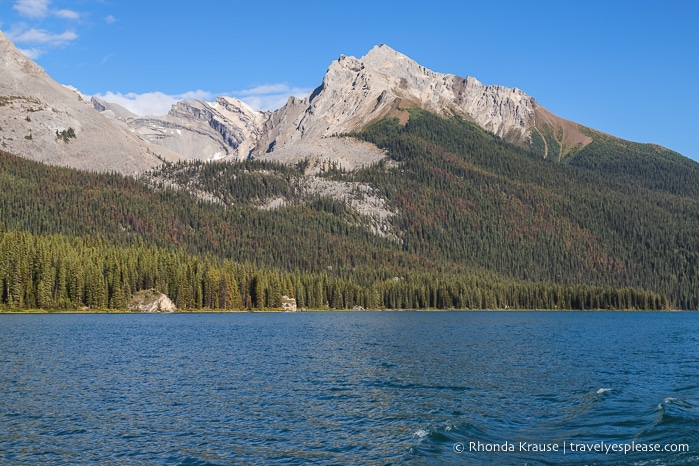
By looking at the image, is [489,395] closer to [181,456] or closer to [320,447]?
[320,447]

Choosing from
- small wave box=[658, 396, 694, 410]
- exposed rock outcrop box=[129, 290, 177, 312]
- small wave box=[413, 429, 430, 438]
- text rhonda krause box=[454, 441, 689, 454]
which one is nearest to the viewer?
text rhonda krause box=[454, 441, 689, 454]

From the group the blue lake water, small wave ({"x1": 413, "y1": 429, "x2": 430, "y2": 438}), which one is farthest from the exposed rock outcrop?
small wave ({"x1": 413, "y1": 429, "x2": 430, "y2": 438})

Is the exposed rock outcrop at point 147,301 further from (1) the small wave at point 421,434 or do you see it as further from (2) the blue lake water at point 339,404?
(1) the small wave at point 421,434

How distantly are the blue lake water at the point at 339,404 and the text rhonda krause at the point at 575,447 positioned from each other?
18 centimetres

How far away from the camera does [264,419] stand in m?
45.7

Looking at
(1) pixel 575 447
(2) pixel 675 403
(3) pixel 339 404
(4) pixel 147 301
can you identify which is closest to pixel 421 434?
(1) pixel 575 447

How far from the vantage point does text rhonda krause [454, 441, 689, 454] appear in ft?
122

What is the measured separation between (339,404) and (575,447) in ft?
62.6

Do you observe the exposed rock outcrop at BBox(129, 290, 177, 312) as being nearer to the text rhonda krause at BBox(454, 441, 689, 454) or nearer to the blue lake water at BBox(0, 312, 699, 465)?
the blue lake water at BBox(0, 312, 699, 465)

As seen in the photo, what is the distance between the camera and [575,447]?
125 feet

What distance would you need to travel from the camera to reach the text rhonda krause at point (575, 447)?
37.2 meters

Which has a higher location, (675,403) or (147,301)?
(147,301)

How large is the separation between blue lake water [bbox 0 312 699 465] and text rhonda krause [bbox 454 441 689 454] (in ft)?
0.57

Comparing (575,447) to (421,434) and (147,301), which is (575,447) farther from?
(147,301)
